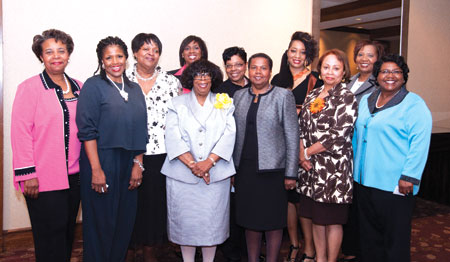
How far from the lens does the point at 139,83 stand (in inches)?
119

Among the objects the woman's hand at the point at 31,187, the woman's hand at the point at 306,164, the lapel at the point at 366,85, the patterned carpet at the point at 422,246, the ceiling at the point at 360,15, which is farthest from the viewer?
the ceiling at the point at 360,15

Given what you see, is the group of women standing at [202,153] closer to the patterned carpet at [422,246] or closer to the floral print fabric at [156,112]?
the floral print fabric at [156,112]

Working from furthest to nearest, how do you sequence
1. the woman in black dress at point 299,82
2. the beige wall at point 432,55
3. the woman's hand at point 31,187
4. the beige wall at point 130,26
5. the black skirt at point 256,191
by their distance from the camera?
the beige wall at point 432,55, the beige wall at point 130,26, the woman in black dress at point 299,82, the black skirt at point 256,191, the woman's hand at point 31,187

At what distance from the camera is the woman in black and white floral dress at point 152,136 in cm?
298

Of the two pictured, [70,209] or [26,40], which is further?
[26,40]

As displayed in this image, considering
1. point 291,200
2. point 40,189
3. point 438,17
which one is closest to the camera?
point 40,189

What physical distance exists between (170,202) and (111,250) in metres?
0.53

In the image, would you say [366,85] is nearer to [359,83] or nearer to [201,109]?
[359,83]

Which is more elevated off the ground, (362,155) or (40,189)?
(362,155)

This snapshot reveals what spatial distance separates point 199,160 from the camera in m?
2.78

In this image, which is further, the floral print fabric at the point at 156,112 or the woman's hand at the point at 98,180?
the floral print fabric at the point at 156,112

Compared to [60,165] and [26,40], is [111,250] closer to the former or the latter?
[60,165]

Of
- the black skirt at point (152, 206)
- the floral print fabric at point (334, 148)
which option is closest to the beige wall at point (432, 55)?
the floral print fabric at point (334, 148)

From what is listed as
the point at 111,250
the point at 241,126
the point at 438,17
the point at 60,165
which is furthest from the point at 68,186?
the point at 438,17
